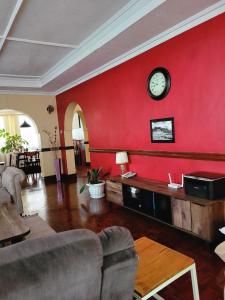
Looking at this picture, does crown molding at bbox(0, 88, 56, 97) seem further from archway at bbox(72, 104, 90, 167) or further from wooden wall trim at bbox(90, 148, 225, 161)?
wooden wall trim at bbox(90, 148, 225, 161)

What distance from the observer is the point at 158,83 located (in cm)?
354

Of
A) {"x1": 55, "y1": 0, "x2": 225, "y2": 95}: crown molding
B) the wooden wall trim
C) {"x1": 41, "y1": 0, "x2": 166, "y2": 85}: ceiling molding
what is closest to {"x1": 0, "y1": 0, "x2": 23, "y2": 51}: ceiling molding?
{"x1": 41, "y1": 0, "x2": 166, "y2": 85}: ceiling molding

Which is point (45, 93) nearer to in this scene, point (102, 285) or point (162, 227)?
point (162, 227)

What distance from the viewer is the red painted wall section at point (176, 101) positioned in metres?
2.83

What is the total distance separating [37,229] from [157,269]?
5.57 ft

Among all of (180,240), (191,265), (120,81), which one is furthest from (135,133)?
(191,265)

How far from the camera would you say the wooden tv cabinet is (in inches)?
102

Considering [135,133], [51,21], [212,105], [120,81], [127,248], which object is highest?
[51,21]

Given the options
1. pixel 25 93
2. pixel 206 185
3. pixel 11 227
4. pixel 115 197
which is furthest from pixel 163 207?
pixel 25 93

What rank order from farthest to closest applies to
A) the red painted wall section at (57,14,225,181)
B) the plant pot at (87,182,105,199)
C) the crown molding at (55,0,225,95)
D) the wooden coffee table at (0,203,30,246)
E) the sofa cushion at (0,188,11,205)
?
1. the plant pot at (87,182,105,199)
2. the sofa cushion at (0,188,11,205)
3. the red painted wall section at (57,14,225,181)
4. the crown molding at (55,0,225,95)
5. the wooden coffee table at (0,203,30,246)

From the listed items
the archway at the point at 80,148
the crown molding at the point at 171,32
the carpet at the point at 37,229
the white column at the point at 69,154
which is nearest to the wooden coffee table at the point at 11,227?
the carpet at the point at 37,229

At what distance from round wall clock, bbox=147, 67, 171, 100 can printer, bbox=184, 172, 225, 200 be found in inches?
51.3

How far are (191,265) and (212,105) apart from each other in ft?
6.45

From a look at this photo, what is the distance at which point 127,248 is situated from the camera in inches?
42.7
